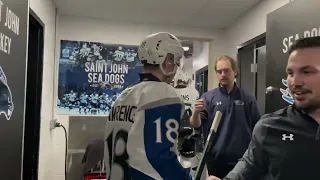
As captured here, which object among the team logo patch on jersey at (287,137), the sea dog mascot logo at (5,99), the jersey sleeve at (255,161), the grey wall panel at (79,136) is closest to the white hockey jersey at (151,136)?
the jersey sleeve at (255,161)

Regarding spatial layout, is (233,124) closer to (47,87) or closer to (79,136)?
(47,87)

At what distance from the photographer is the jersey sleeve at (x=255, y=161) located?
54.4 inches

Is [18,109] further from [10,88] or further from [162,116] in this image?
[162,116]

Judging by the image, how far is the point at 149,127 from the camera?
5.69 ft

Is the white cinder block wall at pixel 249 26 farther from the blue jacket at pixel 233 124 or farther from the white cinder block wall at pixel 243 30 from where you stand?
the blue jacket at pixel 233 124

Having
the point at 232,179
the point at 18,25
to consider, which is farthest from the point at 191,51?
the point at 232,179

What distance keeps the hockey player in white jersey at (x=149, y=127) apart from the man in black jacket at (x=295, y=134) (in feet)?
1.33

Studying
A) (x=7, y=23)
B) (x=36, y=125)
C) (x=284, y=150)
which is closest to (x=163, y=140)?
(x=284, y=150)

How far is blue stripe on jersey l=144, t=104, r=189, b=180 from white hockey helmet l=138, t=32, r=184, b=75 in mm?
281

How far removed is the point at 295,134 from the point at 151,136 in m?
0.70

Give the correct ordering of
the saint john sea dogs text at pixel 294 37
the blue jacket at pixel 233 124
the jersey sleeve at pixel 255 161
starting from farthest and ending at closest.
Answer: the blue jacket at pixel 233 124 < the saint john sea dogs text at pixel 294 37 < the jersey sleeve at pixel 255 161

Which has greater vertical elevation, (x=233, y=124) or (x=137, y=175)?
(x=233, y=124)

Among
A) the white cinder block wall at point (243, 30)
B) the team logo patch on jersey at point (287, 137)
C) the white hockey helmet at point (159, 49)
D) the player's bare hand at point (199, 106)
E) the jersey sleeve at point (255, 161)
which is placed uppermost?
the white cinder block wall at point (243, 30)

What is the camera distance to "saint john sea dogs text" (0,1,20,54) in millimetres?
1955
